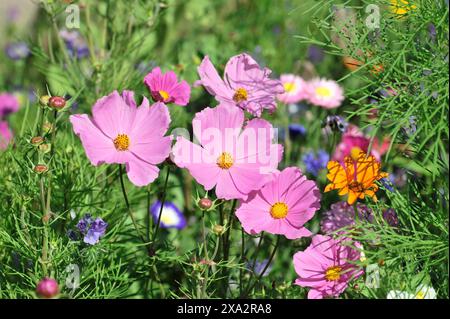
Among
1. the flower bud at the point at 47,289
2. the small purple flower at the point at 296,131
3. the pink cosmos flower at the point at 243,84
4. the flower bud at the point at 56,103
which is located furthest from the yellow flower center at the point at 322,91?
the flower bud at the point at 47,289

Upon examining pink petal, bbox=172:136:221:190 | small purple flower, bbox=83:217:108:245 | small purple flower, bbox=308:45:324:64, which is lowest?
small purple flower, bbox=83:217:108:245

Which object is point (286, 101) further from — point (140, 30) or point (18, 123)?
point (18, 123)

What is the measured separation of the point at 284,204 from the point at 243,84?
215 millimetres

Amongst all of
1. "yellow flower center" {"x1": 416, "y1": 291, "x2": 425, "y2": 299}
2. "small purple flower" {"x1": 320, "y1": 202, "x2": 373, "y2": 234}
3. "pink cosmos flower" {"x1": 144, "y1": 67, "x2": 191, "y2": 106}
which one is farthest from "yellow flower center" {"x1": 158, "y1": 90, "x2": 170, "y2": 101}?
"yellow flower center" {"x1": 416, "y1": 291, "x2": 425, "y2": 299}

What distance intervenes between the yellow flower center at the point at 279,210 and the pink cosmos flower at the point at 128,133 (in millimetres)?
187

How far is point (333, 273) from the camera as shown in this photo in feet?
3.13

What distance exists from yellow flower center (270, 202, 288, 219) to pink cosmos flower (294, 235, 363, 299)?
0.06m

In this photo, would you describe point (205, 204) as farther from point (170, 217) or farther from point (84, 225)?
point (170, 217)

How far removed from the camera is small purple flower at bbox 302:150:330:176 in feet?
4.70

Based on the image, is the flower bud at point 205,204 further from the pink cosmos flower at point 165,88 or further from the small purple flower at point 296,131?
the small purple flower at point 296,131

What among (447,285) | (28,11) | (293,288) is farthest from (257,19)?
(447,285)

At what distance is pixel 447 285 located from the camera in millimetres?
921

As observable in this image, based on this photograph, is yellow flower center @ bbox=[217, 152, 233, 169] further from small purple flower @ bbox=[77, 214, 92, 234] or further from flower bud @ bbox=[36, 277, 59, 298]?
flower bud @ bbox=[36, 277, 59, 298]

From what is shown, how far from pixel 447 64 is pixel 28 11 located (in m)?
1.97
